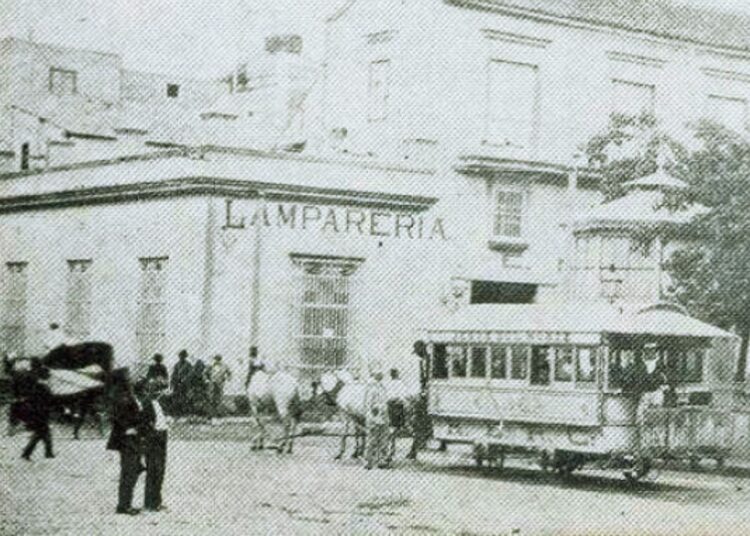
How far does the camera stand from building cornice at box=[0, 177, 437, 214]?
14.6 meters

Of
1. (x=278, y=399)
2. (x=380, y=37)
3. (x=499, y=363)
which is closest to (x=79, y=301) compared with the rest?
(x=278, y=399)

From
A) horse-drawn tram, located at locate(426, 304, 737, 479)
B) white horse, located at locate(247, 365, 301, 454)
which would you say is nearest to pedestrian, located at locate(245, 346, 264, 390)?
white horse, located at locate(247, 365, 301, 454)

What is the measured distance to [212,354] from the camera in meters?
17.2

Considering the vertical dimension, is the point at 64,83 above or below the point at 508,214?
above

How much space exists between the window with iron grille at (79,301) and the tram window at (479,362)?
188 inches

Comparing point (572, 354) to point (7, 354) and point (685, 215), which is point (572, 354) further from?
point (7, 354)

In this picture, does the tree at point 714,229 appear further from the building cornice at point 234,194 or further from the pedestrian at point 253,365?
the building cornice at point 234,194

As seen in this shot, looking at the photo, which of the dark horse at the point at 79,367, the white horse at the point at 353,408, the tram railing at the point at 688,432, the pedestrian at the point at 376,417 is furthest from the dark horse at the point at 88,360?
the tram railing at the point at 688,432

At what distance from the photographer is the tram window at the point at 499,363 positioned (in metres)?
12.3

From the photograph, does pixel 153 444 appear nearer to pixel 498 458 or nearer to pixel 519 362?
pixel 519 362

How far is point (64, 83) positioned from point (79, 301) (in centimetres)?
281

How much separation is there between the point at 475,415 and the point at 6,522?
561 cm

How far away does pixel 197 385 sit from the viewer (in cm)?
1655

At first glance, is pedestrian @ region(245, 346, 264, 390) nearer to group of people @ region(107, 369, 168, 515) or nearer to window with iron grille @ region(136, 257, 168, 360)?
window with iron grille @ region(136, 257, 168, 360)
